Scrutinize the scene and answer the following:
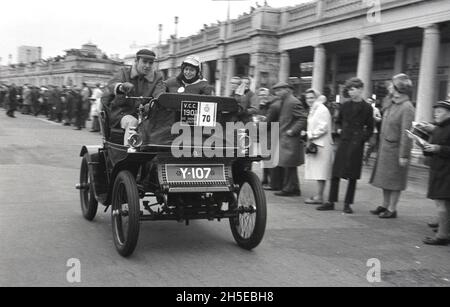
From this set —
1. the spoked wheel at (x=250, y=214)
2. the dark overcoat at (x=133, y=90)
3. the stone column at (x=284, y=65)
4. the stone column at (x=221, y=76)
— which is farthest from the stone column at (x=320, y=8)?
the spoked wheel at (x=250, y=214)

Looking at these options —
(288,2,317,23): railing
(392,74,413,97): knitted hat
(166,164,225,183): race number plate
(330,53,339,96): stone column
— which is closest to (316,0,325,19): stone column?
(288,2,317,23): railing

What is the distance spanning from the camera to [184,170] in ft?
17.5

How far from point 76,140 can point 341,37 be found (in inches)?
405

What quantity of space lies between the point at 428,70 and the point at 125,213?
43.3 ft

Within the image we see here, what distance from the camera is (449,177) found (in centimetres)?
626

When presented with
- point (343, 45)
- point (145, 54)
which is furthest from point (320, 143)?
point (343, 45)

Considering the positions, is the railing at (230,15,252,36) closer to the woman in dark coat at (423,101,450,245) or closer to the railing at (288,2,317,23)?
the railing at (288,2,317,23)

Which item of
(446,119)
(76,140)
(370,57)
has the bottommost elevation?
(76,140)

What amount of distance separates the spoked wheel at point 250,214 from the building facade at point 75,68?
170 feet

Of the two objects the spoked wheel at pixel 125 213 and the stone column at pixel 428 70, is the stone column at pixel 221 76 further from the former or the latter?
the spoked wheel at pixel 125 213

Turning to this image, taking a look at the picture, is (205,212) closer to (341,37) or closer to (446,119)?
(446,119)

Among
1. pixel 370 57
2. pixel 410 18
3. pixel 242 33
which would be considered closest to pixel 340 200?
pixel 410 18

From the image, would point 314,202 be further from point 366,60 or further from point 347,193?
point 366,60

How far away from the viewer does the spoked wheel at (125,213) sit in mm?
5047
